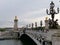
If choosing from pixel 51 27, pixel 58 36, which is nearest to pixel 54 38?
pixel 58 36

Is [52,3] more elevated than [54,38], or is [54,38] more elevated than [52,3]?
[52,3]

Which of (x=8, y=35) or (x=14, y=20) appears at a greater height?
(x=14, y=20)

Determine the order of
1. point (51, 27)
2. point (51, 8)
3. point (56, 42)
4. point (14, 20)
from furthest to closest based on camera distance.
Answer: point (14, 20), point (51, 8), point (51, 27), point (56, 42)

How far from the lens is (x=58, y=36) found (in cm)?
1209

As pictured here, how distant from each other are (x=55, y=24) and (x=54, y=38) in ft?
14.3

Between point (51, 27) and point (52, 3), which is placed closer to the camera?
point (51, 27)

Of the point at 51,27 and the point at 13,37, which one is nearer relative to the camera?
the point at 51,27

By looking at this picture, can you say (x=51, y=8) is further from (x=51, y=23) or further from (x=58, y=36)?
(x=58, y=36)

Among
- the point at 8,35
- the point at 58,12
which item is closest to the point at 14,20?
the point at 8,35

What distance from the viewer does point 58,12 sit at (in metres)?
18.3

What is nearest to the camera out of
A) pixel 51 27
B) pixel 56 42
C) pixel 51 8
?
pixel 56 42

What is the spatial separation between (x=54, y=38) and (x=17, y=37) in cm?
9005

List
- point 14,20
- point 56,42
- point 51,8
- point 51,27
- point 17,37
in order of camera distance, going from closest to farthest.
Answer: point 56,42 < point 51,27 < point 51,8 < point 17,37 < point 14,20

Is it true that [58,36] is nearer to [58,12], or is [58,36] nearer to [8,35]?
[58,12]
